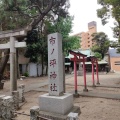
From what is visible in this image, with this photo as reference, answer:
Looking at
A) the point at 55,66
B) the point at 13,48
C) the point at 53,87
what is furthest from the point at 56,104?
the point at 13,48

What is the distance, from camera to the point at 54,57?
4520 mm

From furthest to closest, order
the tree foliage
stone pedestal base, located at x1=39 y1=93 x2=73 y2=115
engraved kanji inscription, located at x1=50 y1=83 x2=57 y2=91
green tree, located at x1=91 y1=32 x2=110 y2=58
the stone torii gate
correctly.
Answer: green tree, located at x1=91 y1=32 x2=110 y2=58 < the tree foliage < the stone torii gate < engraved kanji inscription, located at x1=50 y1=83 x2=57 y2=91 < stone pedestal base, located at x1=39 y1=93 x2=73 y2=115

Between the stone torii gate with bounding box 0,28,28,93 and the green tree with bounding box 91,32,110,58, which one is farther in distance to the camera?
the green tree with bounding box 91,32,110,58

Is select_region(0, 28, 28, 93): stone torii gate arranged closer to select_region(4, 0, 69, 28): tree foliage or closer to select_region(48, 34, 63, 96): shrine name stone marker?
select_region(4, 0, 69, 28): tree foliage

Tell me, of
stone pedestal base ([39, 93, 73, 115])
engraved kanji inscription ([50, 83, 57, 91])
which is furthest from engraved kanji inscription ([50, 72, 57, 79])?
stone pedestal base ([39, 93, 73, 115])

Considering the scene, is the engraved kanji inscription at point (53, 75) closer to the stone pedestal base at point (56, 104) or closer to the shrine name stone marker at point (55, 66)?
the shrine name stone marker at point (55, 66)

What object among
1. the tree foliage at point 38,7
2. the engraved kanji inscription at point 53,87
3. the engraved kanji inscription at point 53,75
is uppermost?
the tree foliage at point 38,7

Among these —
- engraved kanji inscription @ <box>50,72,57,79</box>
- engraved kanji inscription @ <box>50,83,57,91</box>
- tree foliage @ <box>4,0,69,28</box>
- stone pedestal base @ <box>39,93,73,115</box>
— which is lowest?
stone pedestal base @ <box>39,93,73,115</box>

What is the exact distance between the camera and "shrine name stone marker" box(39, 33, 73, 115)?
13.3ft

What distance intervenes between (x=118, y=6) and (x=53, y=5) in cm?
500

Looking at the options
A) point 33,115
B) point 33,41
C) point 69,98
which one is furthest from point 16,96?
point 33,41

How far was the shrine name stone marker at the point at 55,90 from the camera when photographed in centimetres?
404

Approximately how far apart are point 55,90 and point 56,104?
436mm

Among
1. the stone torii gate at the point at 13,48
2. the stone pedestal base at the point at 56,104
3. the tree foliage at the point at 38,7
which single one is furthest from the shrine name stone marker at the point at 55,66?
the tree foliage at the point at 38,7
